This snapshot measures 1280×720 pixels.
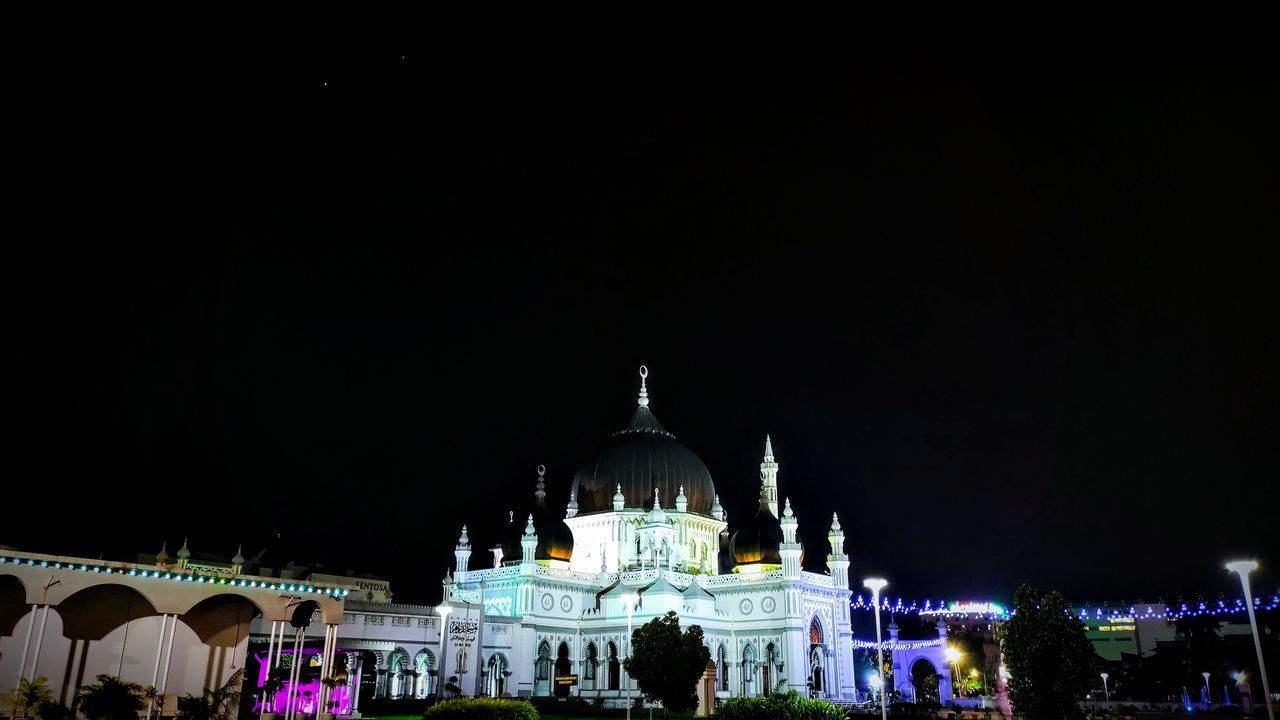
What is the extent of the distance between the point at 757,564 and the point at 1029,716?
128 feet

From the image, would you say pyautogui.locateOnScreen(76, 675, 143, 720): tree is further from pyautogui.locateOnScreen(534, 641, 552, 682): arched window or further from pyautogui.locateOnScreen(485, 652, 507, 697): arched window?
pyautogui.locateOnScreen(534, 641, 552, 682): arched window

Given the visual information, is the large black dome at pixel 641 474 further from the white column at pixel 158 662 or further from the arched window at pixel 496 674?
the white column at pixel 158 662

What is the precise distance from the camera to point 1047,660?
24.2m

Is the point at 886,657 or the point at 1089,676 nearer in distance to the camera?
the point at 1089,676

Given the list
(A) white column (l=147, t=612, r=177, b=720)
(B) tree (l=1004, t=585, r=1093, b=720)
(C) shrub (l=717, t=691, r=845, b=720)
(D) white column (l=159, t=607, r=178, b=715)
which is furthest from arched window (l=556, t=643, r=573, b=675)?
(B) tree (l=1004, t=585, r=1093, b=720)

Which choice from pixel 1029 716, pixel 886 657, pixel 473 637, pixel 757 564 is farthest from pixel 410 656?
pixel 886 657

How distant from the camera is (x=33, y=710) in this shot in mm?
21719

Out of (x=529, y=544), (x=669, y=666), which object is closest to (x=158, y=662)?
(x=669, y=666)

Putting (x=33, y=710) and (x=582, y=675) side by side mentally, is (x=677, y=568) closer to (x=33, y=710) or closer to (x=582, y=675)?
(x=582, y=675)

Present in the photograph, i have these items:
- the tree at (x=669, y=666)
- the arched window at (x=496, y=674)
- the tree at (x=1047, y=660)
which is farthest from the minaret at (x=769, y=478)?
the tree at (x=1047, y=660)

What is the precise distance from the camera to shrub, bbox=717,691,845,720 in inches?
1142

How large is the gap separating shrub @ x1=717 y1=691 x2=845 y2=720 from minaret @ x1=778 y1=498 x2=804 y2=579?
3022 centimetres

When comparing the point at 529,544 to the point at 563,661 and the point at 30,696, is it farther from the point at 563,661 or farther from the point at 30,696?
the point at 30,696

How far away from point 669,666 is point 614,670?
26.2 meters
